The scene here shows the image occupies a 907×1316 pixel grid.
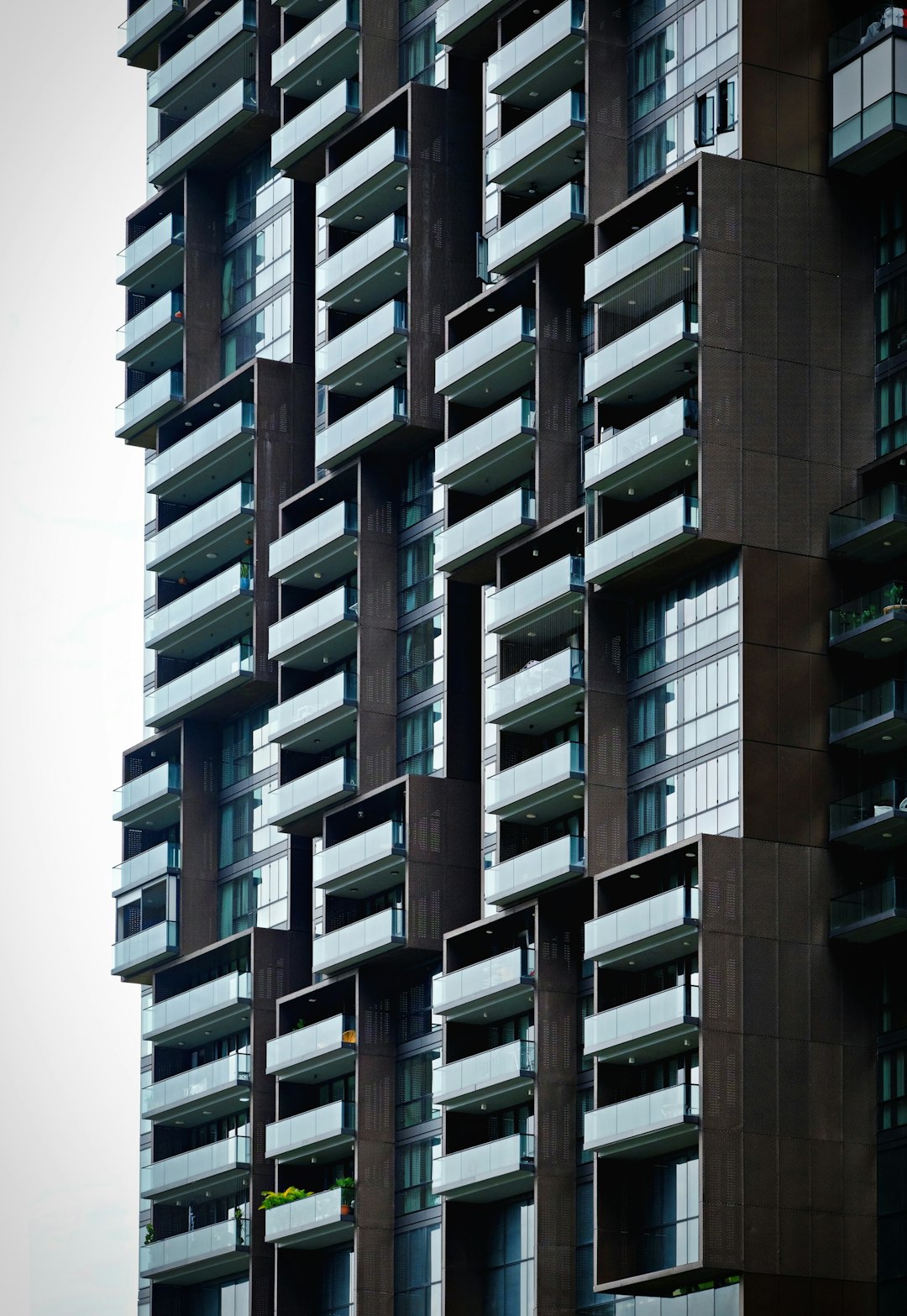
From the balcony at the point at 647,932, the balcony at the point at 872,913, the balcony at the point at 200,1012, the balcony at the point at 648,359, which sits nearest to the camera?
the balcony at the point at 872,913

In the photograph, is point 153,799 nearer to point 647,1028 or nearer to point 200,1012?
point 200,1012

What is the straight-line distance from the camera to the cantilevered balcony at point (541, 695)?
301 feet

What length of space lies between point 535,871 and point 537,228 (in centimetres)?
2206

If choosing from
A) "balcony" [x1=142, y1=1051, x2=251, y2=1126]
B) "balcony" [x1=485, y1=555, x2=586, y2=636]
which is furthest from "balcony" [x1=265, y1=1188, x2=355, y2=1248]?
"balcony" [x1=485, y1=555, x2=586, y2=636]

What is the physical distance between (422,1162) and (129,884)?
26.2 m

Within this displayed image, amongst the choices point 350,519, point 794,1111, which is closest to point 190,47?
point 350,519

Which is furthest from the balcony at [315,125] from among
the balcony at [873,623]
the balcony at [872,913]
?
the balcony at [872,913]

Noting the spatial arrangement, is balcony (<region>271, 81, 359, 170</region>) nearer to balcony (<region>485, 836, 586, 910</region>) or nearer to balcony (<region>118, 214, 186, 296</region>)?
balcony (<region>118, 214, 186, 296</region>)

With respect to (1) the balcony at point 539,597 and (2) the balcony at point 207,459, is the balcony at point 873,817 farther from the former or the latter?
(2) the balcony at point 207,459

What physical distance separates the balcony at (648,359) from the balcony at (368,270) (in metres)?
16.0

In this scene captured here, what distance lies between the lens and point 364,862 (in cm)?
10362

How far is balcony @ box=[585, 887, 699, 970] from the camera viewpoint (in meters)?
83.2

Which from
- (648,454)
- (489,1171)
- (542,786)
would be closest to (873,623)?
(648,454)

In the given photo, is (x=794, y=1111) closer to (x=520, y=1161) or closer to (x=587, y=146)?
(x=520, y=1161)
